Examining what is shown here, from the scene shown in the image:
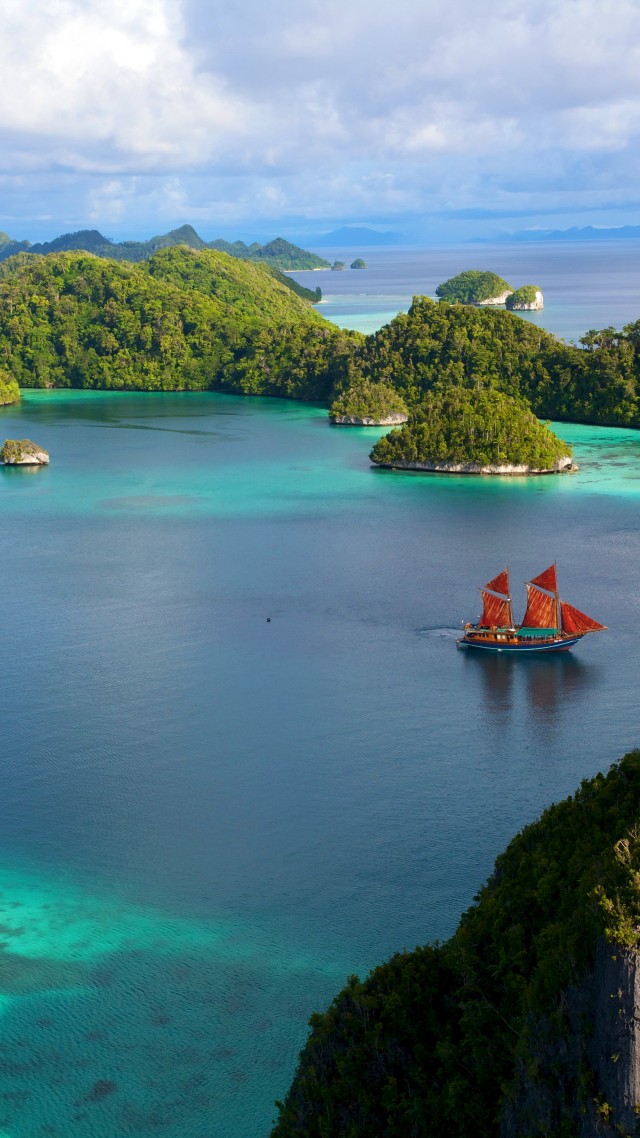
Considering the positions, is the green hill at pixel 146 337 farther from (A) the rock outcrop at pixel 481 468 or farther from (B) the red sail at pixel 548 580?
(B) the red sail at pixel 548 580

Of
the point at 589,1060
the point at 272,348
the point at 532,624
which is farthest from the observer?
the point at 272,348

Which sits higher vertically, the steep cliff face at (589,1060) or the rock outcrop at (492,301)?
the rock outcrop at (492,301)

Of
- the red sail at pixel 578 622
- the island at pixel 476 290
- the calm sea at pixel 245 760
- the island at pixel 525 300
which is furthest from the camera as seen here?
the island at pixel 476 290

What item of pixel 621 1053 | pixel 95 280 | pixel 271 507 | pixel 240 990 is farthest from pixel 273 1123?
pixel 95 280

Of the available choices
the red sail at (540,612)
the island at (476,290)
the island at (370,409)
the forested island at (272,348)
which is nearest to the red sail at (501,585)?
the red sail at (540,612)

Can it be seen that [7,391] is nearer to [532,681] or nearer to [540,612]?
[540,612]

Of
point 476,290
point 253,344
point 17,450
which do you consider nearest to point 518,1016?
point 17,450
